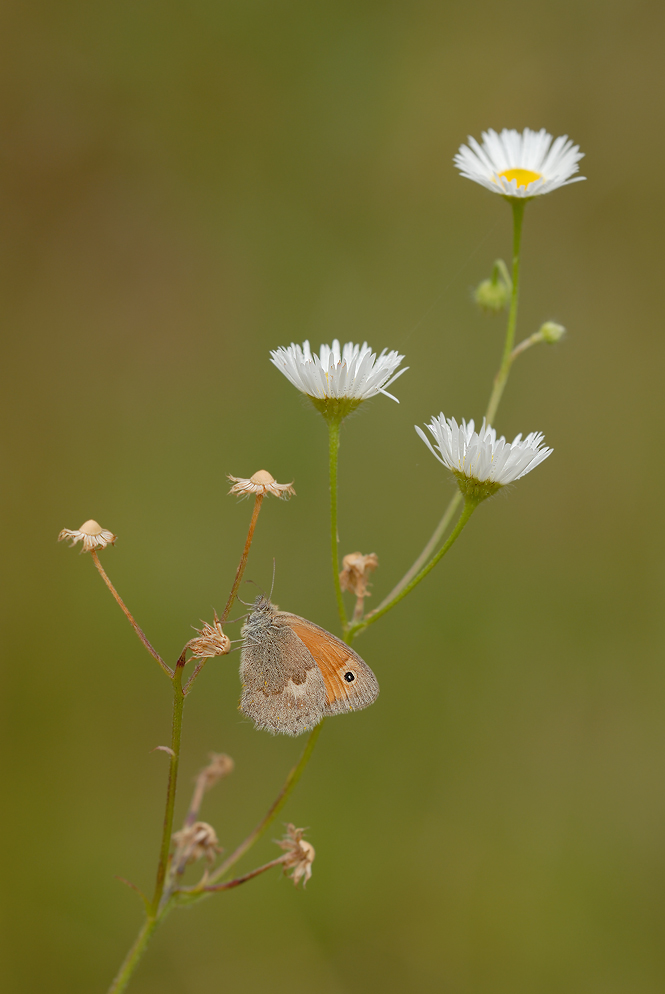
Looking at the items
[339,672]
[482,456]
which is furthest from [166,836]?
[482,456]

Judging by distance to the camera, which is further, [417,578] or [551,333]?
[551,333]

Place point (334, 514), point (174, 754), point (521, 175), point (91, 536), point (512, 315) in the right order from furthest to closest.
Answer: point (521, 175), point (512, 315), point (334, 514), point (91, 536), point (174, 754)

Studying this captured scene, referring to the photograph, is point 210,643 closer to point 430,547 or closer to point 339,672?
point 339,672

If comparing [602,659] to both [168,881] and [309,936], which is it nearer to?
[309,936]

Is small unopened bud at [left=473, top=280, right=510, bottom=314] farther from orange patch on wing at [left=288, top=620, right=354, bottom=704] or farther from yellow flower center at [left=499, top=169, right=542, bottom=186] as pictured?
orange patch on wing at [left=288, top=620, right=354, bottom=704]

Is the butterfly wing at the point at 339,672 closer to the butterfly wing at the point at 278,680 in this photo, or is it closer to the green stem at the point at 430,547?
A: the butterfly wing at the point at 278,680

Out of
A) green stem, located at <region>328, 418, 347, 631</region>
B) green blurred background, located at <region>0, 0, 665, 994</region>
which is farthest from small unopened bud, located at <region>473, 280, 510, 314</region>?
green blurred background, located at <region>0, 0, 665, 994</region>
